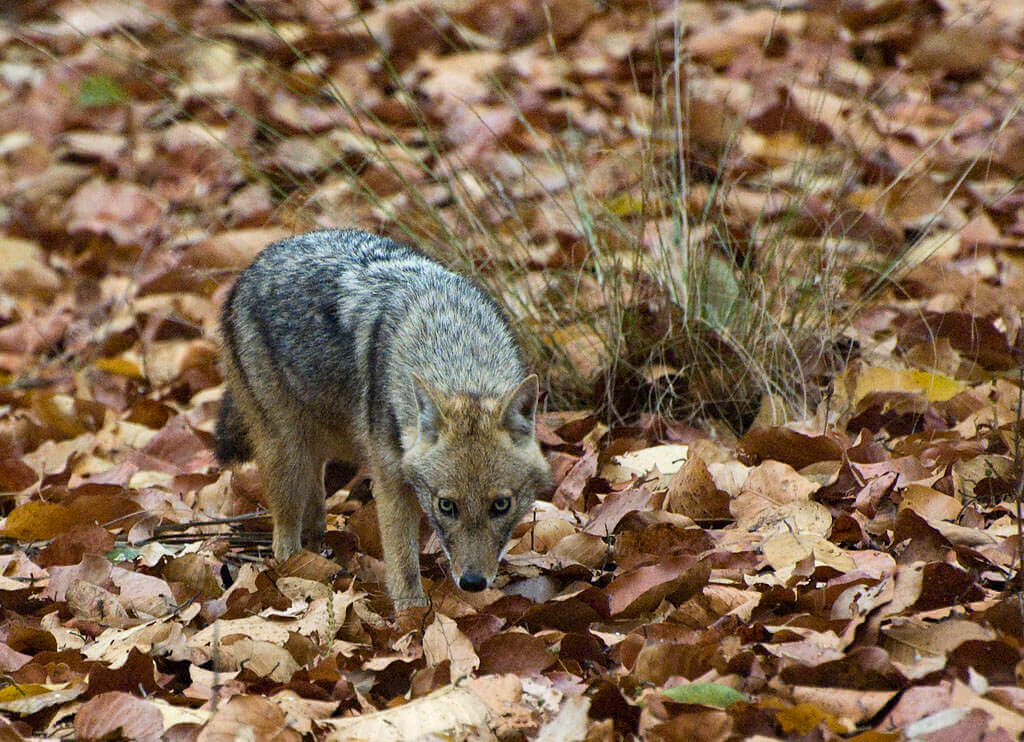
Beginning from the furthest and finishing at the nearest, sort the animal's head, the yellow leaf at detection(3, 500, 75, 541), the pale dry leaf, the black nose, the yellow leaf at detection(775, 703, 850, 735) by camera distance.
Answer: the yellow leaf at detection(3, 500, 75, 541)
the animal's head
the black nose
the pale dry leaf
the yellow leaf at detection(775, 703, 850, 735)

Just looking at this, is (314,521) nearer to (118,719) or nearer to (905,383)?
(118,719)

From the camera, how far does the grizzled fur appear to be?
4.88 m

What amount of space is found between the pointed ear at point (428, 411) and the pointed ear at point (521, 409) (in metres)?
0.28

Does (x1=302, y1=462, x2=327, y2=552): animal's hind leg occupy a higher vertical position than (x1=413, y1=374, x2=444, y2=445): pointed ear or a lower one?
lower

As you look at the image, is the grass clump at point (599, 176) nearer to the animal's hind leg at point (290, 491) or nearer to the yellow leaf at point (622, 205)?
the yellow leaf at point (622, 205)

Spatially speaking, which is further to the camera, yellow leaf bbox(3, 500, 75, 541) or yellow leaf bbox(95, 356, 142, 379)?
yellow leaf bbox(95, 356, 142, 379)

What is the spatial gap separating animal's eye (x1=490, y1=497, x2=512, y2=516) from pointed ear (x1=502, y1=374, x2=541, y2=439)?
11.7 inches

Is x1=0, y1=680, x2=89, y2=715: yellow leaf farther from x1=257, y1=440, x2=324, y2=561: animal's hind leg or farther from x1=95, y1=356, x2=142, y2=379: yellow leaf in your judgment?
x1=95, y1=356, x2=142, y2=379: yellow leaf

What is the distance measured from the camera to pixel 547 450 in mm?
6188

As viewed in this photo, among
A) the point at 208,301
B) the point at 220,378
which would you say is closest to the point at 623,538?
the point at 220,378

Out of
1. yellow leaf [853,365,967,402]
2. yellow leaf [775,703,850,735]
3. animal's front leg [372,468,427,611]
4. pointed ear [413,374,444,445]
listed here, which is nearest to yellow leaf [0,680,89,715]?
animal's front leg [372,468,427,611]

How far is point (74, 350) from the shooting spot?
8656 millimetres

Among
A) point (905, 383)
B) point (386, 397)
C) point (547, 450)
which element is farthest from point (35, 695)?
point (905, 383)

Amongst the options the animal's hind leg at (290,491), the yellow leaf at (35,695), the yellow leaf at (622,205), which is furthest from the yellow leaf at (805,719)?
the yellow leaf at (622,205)
